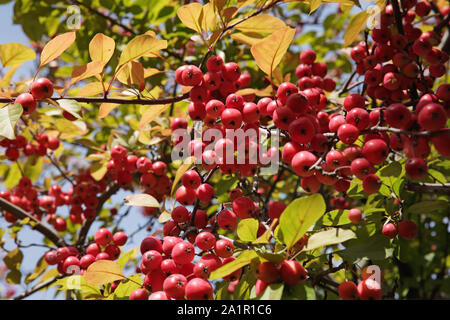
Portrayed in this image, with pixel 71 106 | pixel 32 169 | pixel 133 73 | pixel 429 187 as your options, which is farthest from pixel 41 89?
pixel 32 169

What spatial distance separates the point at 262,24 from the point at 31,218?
2.26 m

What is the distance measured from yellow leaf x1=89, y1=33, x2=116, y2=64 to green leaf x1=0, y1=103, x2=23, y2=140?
42cm

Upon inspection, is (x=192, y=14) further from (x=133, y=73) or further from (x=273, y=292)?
(x=273, y=292)

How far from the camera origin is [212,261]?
1356 mm

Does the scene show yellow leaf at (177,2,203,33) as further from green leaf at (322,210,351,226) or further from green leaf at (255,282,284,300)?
green leaf at (255,282,284,300)

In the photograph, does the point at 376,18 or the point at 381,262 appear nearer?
the point at 381,262

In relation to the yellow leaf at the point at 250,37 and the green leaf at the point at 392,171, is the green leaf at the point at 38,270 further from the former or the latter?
the green leaf at the point at 392,171

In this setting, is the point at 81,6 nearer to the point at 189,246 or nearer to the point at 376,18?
the point at 376,18

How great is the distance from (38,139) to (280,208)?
7.90 ft

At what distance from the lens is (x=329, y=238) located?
121 centimetres

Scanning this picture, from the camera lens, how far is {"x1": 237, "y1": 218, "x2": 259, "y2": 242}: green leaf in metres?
1.38

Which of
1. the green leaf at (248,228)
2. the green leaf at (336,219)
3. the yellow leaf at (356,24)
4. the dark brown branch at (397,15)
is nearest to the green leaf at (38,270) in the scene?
the green leaf at (248,228)

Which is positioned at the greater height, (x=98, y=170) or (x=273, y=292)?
(x=98, y=170)
